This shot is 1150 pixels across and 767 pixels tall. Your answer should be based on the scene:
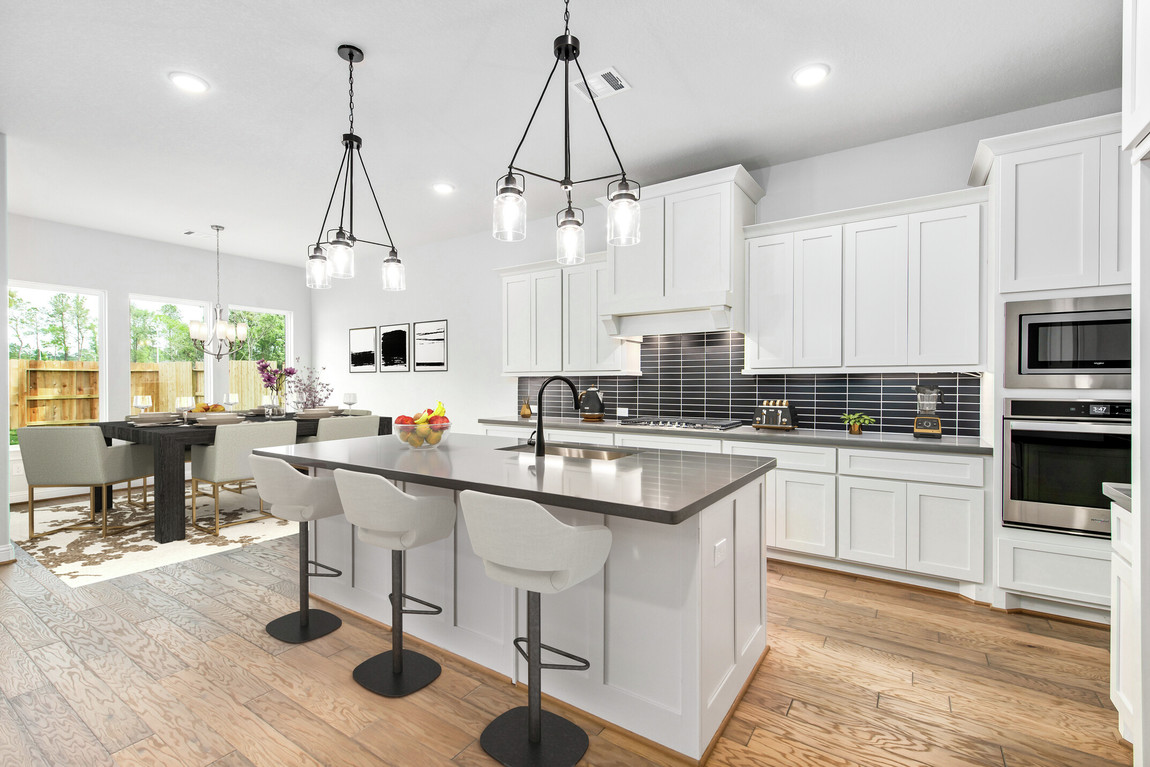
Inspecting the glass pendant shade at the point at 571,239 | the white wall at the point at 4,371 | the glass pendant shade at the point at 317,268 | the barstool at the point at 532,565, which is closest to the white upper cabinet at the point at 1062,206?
the glass pendant shade at the point at 571,239

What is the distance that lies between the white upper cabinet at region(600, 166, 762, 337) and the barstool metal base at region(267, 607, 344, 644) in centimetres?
267

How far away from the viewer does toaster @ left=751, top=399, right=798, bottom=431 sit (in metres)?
3.56

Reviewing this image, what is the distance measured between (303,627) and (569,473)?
163 cm

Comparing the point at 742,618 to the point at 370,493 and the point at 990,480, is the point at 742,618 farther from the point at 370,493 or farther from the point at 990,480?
the point at 990,480

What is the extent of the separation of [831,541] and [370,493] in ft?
8.72

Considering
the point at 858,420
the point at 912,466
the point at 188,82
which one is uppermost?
the point at 188,82

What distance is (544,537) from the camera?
1.54 meters

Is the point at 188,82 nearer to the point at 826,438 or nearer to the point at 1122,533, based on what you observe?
the point at 826,438

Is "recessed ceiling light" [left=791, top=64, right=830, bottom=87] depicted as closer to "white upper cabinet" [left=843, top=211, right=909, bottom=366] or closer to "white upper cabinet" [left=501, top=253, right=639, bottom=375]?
"white upper cabinet" [left=843, top=211, right=909, bottom=366]

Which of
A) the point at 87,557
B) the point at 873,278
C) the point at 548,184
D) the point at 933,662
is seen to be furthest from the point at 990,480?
the point at 87,557

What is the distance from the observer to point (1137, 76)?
1.32 m

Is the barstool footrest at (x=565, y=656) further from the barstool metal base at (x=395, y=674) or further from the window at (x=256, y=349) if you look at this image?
the window at (x=256, y=349)

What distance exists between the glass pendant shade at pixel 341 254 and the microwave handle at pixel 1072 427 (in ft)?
11.0

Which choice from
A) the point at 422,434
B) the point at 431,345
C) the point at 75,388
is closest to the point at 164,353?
the point at 75,388
